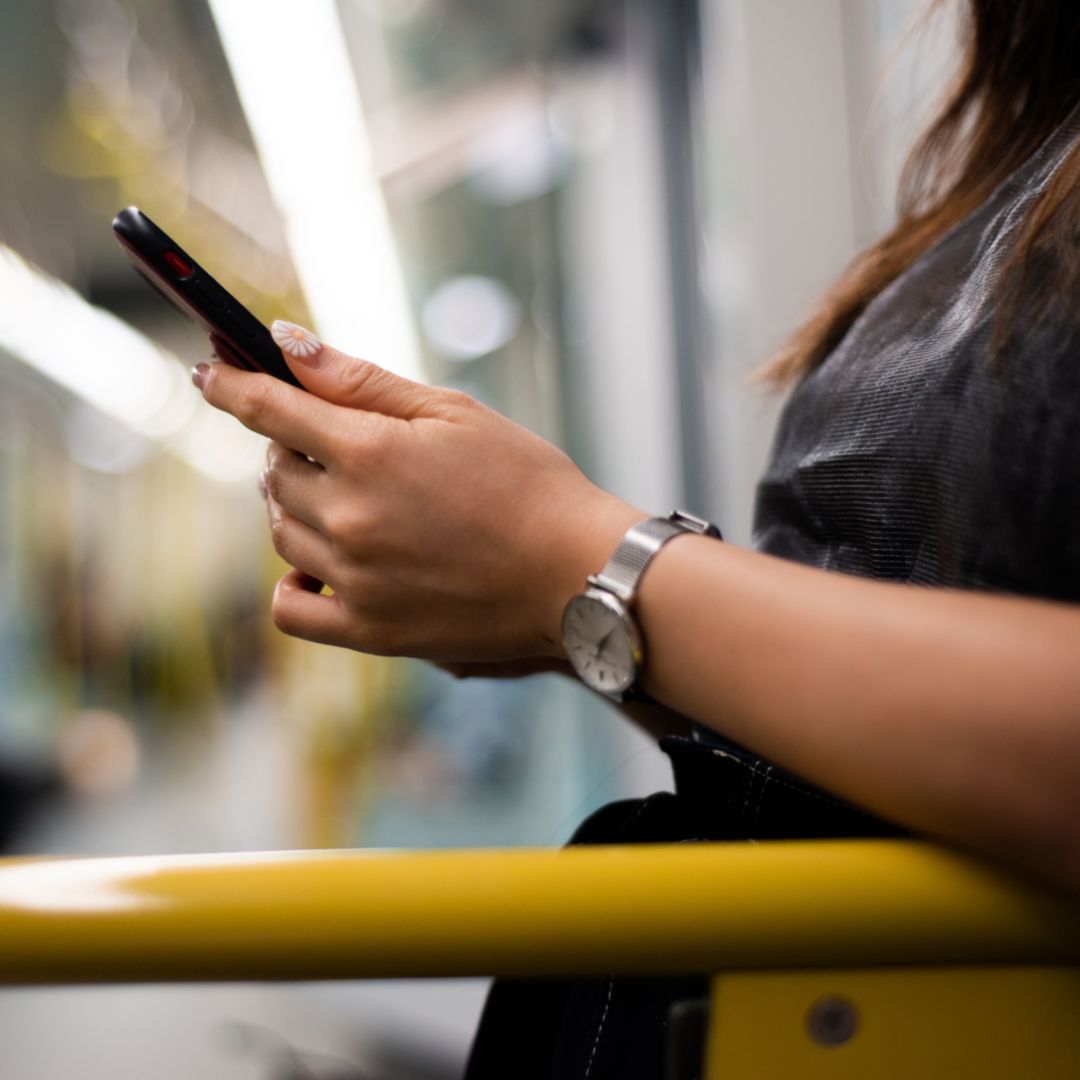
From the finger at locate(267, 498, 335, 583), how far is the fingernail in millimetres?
79

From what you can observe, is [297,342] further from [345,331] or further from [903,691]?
[345,331]

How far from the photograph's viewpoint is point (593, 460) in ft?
7.16

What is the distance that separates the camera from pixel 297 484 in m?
0.44

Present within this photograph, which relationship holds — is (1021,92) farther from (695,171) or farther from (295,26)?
(295,26)

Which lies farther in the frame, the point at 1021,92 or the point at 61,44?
the point at 61,44

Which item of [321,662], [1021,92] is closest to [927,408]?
[1021,92]

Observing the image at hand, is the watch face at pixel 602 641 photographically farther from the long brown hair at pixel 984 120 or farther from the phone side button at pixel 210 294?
the long brown hair at pixel 984 120

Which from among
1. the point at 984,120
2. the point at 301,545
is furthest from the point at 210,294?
the point at 984,120

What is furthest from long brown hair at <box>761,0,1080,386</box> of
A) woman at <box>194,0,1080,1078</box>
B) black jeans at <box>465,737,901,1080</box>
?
black jeans at <box>465,737,901,1080</box>

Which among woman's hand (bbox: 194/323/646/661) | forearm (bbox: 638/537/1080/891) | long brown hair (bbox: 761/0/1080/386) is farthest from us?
long brown hair (bbox: 761/0/1080/386)

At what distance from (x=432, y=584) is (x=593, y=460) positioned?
5.91 ft

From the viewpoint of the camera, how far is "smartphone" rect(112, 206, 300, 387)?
41cm

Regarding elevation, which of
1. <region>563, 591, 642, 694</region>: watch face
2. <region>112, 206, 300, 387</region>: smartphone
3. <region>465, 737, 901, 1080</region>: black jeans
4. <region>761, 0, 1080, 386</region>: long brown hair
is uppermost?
<region>761, 0, 1080, 386</region>: long brown hair

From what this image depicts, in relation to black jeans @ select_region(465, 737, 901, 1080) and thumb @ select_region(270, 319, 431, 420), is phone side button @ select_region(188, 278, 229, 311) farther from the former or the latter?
black jeans @ select_region(465, 737, 901, 1080)
